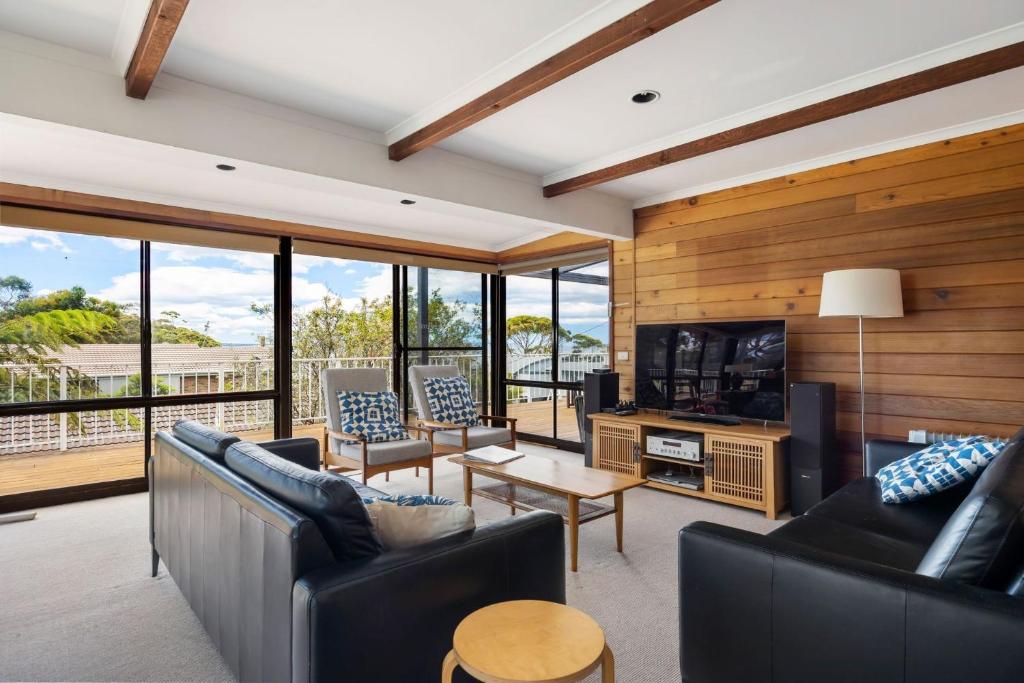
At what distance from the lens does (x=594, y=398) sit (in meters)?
4.93

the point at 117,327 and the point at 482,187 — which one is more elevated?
the point at 482,187

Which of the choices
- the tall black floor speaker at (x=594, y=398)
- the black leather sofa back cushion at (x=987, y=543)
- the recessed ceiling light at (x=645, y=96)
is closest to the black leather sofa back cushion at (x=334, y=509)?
the black leather sofa back cushion at (x=987, y=543)

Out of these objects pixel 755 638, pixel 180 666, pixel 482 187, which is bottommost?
pixel 180 666

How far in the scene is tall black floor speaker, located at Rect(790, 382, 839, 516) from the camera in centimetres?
363

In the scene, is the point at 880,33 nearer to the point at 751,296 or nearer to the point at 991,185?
the point at 991,185

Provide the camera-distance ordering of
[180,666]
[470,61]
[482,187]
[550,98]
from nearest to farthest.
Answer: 1. [180,666]
2. [470,61]
3. [550,98]
4. [482,187]

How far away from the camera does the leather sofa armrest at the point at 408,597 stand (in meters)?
1.30

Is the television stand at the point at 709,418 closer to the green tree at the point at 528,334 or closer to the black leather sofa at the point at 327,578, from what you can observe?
the green tree at the point at 528,334

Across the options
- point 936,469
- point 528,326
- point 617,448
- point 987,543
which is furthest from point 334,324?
point 987,543

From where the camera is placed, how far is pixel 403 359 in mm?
5934

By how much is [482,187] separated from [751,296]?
2.17 metres

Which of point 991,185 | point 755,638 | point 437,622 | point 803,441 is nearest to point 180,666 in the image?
point 437,622

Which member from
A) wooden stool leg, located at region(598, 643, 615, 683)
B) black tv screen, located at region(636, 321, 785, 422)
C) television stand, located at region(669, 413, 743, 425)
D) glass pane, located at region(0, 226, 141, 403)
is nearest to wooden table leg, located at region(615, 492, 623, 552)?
television stand, located at region(669, 413, 743, 425)

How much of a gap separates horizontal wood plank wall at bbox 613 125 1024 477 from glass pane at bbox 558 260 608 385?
39.7 inches
